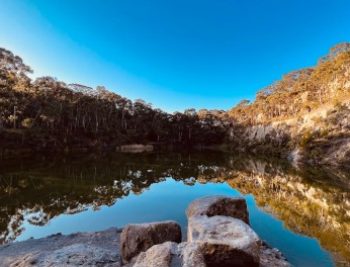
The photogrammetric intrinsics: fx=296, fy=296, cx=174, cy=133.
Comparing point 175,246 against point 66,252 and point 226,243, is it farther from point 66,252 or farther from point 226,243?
point 66,252

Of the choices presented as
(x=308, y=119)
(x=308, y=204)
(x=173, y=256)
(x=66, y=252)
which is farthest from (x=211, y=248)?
(x=308, y=119)

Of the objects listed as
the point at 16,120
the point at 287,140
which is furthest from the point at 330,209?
the point at 16,120

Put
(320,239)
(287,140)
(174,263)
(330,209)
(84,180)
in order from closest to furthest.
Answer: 1. (174,263)
2. (320,239)
3. (330,209)
4. (84,180)
5. (287,140)

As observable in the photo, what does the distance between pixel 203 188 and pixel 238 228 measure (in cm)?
1213

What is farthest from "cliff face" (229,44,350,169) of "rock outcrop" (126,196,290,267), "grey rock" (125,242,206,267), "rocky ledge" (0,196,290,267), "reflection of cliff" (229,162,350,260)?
"grey rock" (125,242,206,267)

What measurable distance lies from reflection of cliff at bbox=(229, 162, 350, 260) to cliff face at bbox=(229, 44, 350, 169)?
1276cm

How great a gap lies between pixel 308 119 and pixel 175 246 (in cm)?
4442

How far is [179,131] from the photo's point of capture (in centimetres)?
7169

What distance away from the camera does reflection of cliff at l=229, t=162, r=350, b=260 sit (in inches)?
347

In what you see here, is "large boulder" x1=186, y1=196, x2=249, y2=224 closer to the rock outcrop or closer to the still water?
the rock outcrop

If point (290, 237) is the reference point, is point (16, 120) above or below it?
above

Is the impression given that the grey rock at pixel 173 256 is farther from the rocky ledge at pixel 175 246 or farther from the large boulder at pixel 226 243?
the large boulder at pixel 226 243

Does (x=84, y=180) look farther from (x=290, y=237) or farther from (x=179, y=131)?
(x=179, y=131)

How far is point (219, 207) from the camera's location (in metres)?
6.77
